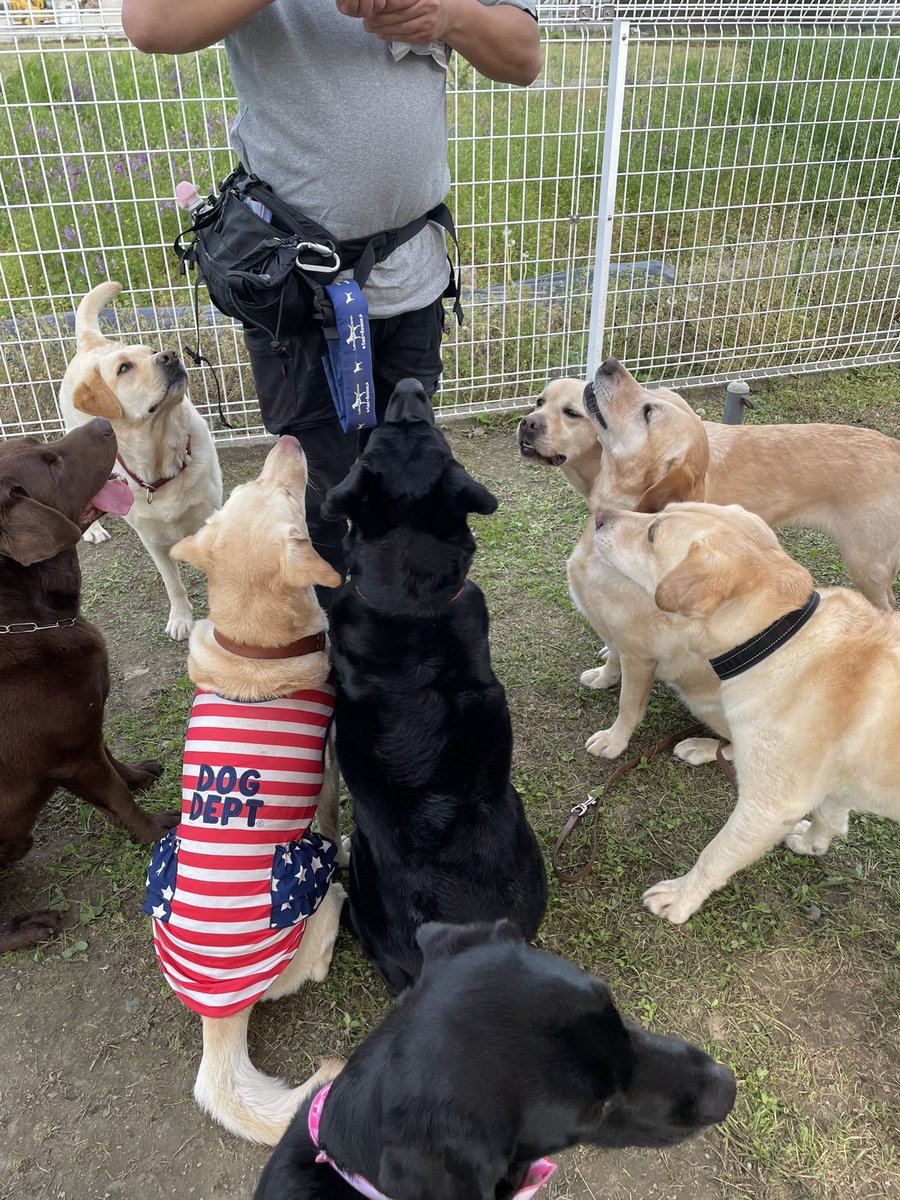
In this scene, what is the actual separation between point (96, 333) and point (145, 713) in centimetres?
195

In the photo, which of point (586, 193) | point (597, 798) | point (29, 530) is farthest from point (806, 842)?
point (586, 193)

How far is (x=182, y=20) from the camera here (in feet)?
6.64

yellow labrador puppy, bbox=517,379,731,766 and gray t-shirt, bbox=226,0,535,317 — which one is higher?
gray t-shirt, bbox=226,0,535,317

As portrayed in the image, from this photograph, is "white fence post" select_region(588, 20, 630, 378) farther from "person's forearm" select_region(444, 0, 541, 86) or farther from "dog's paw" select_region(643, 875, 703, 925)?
"dog's paw" select_region(643, 875, 703, 925)

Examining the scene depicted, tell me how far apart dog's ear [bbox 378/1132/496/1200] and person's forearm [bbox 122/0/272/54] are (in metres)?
2.63

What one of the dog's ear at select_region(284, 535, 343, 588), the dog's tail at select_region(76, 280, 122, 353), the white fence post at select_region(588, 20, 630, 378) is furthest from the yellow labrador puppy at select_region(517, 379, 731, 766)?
the white fence post at select_region(588, 20, 630, 378)

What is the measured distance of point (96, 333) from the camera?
3732mm

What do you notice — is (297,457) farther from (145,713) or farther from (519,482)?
(519,482)

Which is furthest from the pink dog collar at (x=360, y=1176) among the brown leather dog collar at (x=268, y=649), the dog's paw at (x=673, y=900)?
the dog's paw at (x=673, y=900)

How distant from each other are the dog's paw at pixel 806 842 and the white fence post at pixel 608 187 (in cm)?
397

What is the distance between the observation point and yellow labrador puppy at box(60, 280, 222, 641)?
350 cm

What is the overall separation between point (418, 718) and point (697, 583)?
3.10 feet

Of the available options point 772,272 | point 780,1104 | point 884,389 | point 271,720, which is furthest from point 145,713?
point 884,389

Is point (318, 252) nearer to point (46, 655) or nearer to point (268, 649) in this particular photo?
point (268, 649)
